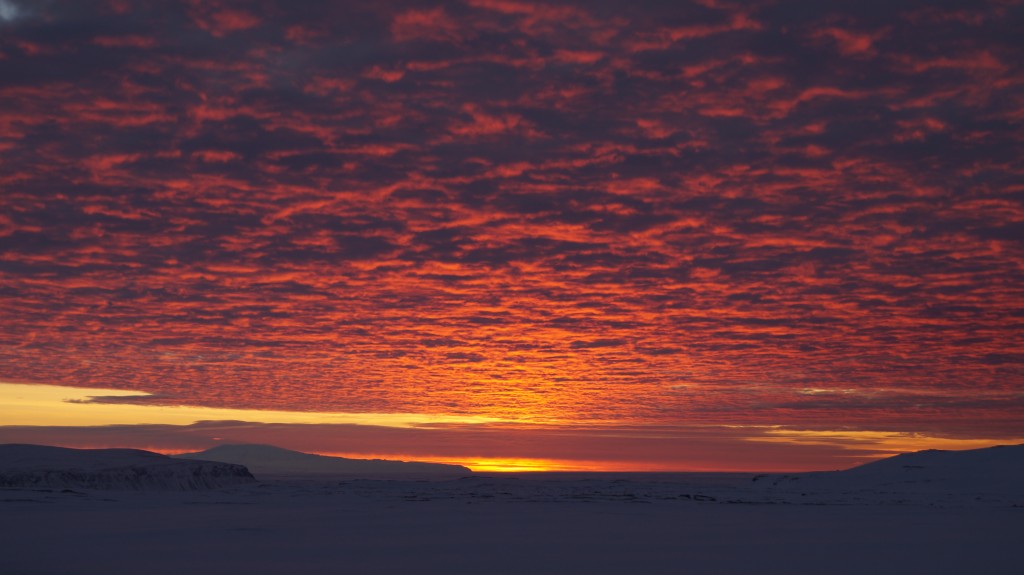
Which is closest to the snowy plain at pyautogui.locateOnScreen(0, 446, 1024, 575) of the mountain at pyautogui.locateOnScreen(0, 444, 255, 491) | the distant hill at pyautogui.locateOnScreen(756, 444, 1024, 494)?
the mountain at pyautogui.locateOnScreen(0, 444, 255, 491)

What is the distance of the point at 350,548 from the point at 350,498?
1830 cm

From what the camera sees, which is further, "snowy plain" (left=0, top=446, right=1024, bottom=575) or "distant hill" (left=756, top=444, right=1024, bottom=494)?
"distant hill" (left=756, top=444, right=1024, bottom=494)

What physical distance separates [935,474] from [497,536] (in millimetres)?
34490

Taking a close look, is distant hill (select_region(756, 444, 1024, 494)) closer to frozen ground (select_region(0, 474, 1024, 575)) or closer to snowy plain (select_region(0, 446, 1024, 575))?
snowy plain (select_region(0, 446, 1024, 575))

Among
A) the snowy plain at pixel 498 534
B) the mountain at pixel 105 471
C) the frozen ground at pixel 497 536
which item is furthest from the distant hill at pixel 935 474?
the mountain at pixel 105 471

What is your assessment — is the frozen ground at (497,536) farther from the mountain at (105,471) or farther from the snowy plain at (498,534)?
the mountain at (105,471)

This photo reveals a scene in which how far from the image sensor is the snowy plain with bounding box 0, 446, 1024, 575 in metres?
14.5

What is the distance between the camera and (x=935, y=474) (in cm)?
4472

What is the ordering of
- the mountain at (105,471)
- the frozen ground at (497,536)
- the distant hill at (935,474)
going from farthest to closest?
the distant hill at (935,474) → the mountain at (105,471) → the frozen ground at (497,536)

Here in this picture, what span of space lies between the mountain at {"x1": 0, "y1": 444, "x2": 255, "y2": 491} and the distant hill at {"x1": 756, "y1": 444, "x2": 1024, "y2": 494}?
1239 inches

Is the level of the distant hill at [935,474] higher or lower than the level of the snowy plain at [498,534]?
higher

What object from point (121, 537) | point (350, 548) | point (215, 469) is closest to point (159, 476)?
point (215, 469)

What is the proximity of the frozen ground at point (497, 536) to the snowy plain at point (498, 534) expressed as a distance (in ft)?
0.14

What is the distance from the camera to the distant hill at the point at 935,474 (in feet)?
137
